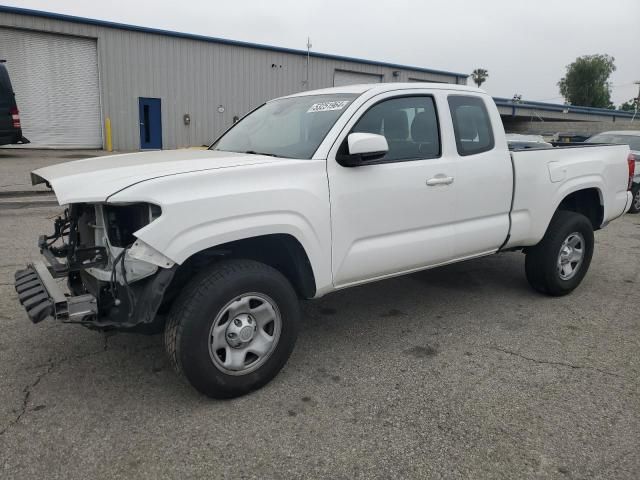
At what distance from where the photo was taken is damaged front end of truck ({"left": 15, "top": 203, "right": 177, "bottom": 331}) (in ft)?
8.78

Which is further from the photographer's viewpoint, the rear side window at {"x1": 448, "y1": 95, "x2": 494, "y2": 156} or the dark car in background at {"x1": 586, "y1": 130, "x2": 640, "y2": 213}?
the dark car in background at {"x1": 586, "y1": 130, "x2": 640, "y2": 213}

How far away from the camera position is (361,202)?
3367mm

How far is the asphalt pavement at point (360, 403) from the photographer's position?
247 cm

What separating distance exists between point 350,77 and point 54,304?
89.7ft

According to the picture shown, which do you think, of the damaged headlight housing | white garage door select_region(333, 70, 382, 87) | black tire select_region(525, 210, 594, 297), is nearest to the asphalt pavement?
black tire select_region(525, 210, 594, 297)

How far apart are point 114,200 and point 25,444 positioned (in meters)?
1.27

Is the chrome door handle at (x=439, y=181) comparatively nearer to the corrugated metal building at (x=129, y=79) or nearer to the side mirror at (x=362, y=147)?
the side mirror at (x=362, y=147)

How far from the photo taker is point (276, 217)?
2977 mm

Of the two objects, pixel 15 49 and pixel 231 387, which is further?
pixel 15 49

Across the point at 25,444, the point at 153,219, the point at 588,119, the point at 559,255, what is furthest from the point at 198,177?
the point at 588,119

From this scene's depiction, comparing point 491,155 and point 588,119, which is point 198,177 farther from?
point 588,119

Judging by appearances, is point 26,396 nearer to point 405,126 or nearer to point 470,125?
point 405,126

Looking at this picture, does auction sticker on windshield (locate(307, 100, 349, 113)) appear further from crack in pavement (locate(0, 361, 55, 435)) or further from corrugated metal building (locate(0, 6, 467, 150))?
corrugated metal building (locate(0, 6, 467, 150))

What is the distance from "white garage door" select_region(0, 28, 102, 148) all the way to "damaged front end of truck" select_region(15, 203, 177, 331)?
20.3 metres
